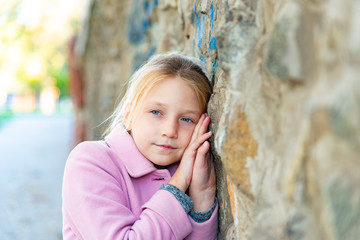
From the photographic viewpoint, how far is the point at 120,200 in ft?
4.75

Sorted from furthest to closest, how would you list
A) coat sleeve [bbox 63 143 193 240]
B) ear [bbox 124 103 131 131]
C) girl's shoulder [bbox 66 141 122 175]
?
ear [bbox 124 103 131 131], girl's shoulder [bbox 66 141 122 175], coat sleeve [bbox 63 143 193 240]

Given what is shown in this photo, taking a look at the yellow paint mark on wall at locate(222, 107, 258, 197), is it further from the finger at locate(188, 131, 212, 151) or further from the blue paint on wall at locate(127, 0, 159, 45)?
the blue paint on wall at locate(127, 0, 159, 45)

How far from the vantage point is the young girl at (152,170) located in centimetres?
139

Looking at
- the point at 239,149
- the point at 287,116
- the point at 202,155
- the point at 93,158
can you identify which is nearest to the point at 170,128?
the point at 202,155

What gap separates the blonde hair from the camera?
1573 millimetres

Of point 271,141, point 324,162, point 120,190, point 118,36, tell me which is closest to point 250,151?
point 271,141

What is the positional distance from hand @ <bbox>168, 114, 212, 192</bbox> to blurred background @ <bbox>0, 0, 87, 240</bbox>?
3.16m

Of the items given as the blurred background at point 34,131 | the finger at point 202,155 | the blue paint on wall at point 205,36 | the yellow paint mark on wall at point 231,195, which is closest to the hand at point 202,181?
the finger at point 202,155

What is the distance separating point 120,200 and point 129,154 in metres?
0.19

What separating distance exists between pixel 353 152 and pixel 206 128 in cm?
80

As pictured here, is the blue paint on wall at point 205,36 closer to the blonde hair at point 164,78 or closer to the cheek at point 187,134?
the blonde hair at point 164,78

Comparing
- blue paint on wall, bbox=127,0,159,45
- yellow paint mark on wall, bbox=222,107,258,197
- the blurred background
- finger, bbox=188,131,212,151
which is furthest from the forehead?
the blurred background

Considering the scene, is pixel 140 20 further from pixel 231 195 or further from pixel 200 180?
pixel 231 195

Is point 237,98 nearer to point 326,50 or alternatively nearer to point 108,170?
point 326,50
